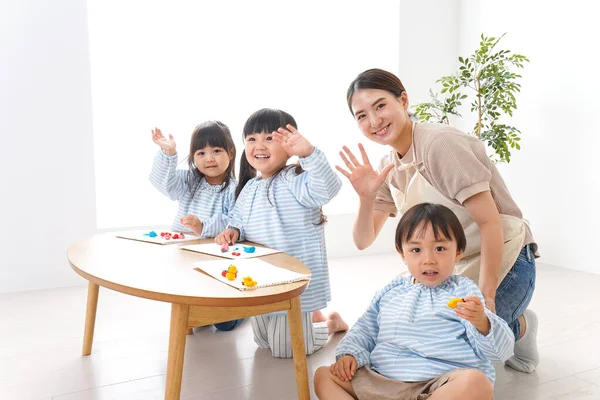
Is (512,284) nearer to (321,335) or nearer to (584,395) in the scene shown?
(584,395)

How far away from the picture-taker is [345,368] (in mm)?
1630

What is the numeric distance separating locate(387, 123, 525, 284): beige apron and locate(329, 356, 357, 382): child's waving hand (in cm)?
51

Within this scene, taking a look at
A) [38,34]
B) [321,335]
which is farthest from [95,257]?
[38,34]

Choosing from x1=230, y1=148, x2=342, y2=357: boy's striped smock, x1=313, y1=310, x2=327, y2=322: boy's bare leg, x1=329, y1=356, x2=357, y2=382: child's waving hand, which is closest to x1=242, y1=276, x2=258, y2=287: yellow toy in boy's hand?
x1=329, y1=356, x2=357, y2=382: child's waving hand

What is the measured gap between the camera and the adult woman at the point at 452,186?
1.75 metres

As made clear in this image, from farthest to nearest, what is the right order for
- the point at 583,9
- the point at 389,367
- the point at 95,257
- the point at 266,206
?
the point at 583,9 < the point at 266,206 < the point at 95,257 < the point at 389,367

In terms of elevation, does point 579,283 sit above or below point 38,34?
below

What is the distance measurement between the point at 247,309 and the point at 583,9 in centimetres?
330

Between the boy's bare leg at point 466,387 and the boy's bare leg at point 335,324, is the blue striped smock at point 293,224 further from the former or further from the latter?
the boy's bare leg at point 466,387

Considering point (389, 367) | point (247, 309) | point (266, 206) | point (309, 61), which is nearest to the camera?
point (247, 309)

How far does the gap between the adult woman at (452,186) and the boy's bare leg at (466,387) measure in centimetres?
27

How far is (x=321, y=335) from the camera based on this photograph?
2355mm

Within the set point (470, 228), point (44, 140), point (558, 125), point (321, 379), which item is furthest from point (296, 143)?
point (558, 125)

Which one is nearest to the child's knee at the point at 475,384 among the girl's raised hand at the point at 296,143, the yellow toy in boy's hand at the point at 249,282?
the yellow toy in boy's hand at the point at 249,282
